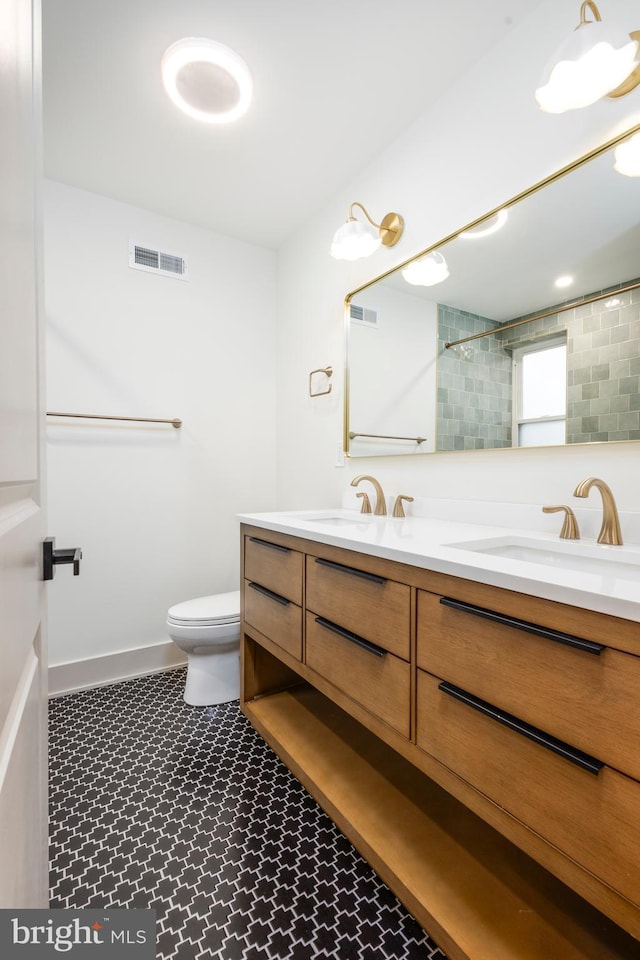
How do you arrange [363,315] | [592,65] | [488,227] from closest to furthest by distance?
[592,65]
[488,227]
[363,315]

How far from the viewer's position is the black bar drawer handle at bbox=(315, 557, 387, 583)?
3.83 ft

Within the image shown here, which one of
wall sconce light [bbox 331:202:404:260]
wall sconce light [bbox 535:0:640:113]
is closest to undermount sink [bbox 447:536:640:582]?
wall sconce light [bbox 535:0:640:113]

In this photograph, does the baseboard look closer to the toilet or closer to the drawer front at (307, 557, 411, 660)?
the toilet

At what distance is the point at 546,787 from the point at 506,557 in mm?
589

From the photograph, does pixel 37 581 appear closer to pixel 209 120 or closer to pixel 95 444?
pixel 95 444

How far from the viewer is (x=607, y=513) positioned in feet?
3.85

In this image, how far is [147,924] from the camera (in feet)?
1.52

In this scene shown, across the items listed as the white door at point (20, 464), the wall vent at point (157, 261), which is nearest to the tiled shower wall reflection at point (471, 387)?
the white door at point (20, 464)

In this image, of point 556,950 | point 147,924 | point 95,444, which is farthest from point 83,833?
point 95,444

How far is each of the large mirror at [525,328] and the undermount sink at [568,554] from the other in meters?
0.32

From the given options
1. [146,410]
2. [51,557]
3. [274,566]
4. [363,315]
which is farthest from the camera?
[146,410]

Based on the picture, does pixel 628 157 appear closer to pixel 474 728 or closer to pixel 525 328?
pixel 525 328

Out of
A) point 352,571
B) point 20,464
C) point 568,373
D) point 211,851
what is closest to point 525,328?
point 568,373

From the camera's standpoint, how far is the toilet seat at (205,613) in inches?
77.5
